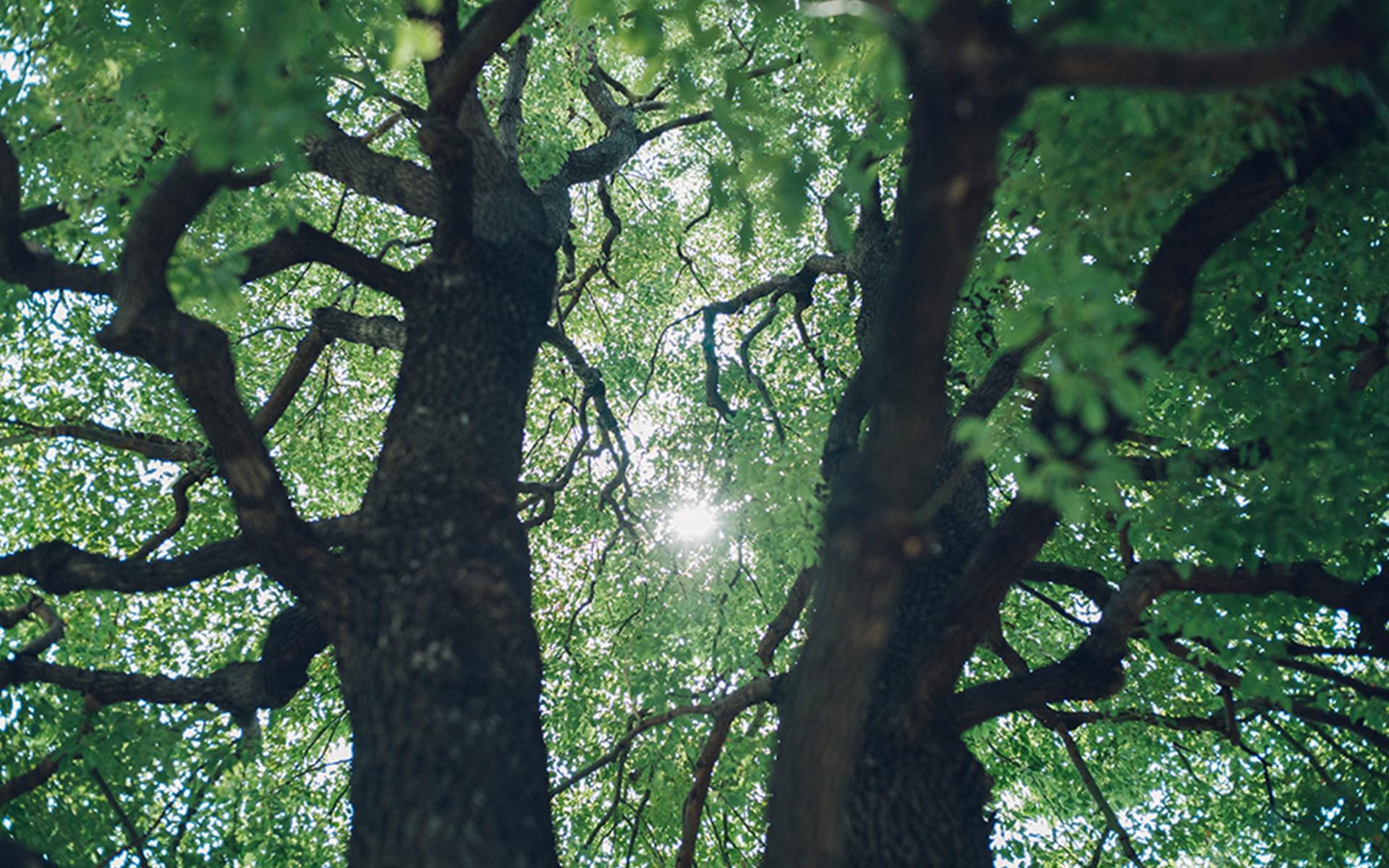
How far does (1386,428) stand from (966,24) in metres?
4.09

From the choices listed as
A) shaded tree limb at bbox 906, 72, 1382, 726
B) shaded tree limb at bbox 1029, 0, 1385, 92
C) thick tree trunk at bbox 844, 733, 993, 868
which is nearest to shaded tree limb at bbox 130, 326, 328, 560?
thick tree trunk at bbox 844, 733, 993, 868

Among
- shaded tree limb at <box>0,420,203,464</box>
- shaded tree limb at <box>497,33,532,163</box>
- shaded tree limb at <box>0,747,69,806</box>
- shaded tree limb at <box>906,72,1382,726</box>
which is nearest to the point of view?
shaded tree limb at <box>906,72,1382,726</box>

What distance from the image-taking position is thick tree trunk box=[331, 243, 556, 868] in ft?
13.2

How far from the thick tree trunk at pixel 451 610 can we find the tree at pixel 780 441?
0.02 meters

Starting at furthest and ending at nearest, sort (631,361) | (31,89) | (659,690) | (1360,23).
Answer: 1. (631,361)
2. (659,690)
3. (31,89)
4. (1360,23)

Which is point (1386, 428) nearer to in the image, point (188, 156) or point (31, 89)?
point (188, 156)

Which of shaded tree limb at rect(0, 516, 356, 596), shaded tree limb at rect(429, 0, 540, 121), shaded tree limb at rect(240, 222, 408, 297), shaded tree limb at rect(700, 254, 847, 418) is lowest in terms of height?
shaded tree limb at rect(0, 516, 356, 596)

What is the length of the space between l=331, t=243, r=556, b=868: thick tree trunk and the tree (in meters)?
0.02

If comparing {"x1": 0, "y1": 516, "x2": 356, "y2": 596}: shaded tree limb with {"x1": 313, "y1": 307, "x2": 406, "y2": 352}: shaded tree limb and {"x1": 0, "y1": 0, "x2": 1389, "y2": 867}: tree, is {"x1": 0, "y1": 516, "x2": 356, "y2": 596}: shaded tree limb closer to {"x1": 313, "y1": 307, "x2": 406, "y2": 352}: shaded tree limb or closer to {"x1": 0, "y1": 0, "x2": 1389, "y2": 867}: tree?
{"x1": 0, "y1": 0, "x2": 1389, "y2": 867}: tree

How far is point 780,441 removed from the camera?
6500 millimetres

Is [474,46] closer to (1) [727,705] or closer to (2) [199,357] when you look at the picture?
(2) [199,357]

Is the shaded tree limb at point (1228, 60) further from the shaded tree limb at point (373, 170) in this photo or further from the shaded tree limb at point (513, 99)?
the shaded tree limb at point (513, 99)

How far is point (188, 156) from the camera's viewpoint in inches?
183

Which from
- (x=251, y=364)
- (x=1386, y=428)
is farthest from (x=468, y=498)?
(x=251, y=364)
